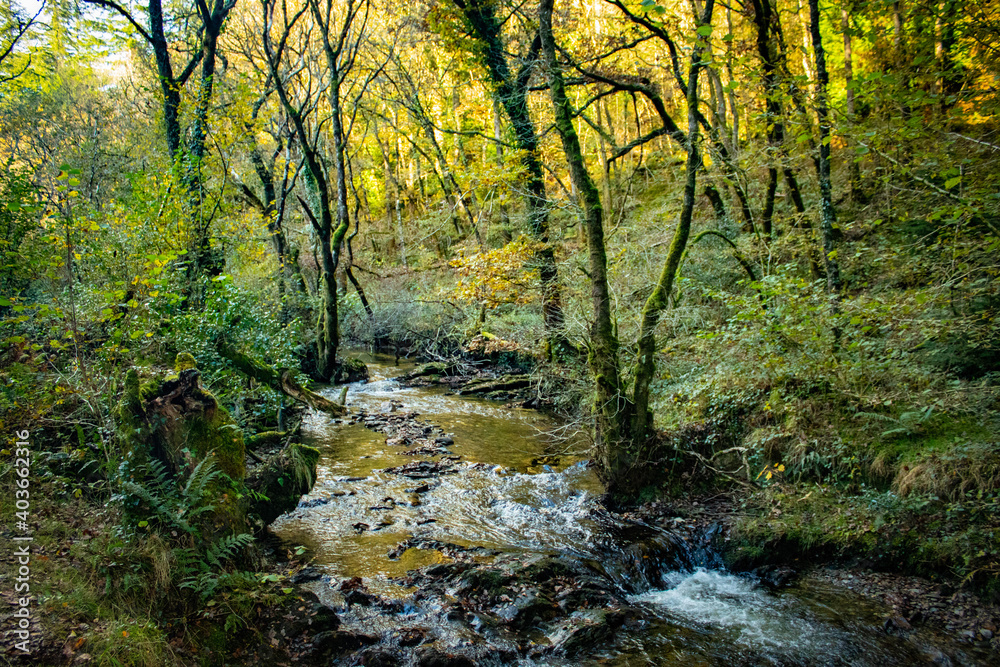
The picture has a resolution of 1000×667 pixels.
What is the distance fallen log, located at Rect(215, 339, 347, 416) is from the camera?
6.81 meters

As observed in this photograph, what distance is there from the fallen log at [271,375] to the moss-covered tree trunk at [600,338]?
163 inches

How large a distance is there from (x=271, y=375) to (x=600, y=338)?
4.96 meters

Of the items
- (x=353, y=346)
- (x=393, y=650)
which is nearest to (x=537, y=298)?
(x=393, y=650)

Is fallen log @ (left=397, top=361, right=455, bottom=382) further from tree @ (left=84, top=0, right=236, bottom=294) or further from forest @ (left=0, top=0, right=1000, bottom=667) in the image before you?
tree @ (left=84, top=0, right=236, bottom=294)

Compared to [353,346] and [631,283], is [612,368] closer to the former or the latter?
[631,283]

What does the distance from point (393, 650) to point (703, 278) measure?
36.5 feet

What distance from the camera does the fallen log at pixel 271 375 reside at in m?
6.81

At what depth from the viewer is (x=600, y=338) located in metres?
7.54

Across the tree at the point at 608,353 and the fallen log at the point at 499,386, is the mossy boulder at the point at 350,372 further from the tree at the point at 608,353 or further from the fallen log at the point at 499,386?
the tree at the point at 608,353

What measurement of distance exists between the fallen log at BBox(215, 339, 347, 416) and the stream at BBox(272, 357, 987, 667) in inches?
58.8

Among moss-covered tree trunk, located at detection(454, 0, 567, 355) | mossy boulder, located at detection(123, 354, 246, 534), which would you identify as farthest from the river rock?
moss-covered tree trunk, located at detection(454, 0, 567, 355)

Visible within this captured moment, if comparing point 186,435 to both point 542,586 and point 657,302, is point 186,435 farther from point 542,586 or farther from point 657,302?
point 657,302

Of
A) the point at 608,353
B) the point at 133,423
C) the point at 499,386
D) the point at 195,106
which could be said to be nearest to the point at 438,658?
the point at 133,423

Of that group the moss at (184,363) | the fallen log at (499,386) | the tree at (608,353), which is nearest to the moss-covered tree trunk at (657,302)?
the tree at (608,353)
